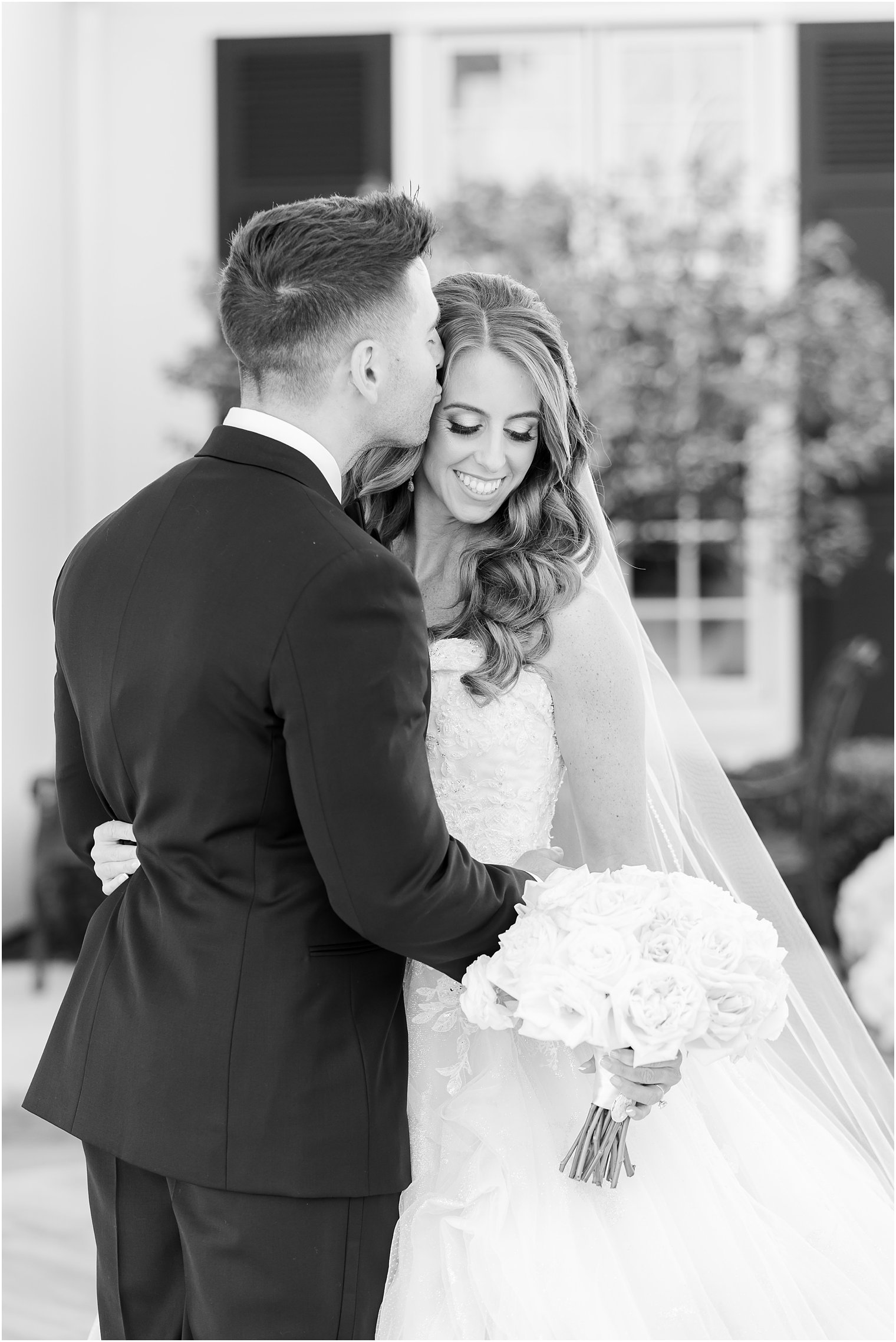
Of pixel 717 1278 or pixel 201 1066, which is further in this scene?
pixel 717 1278

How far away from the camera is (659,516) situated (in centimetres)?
709

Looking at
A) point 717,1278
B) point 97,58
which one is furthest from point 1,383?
point 717,1278

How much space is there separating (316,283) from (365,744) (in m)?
0.60

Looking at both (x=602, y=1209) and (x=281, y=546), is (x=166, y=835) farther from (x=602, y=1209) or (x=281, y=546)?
(x=602, y=1209)

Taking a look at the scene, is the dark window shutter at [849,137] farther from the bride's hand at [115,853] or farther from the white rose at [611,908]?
the bride's hand at [115,853]

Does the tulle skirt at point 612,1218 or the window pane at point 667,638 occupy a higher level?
the window pane at point 667,638

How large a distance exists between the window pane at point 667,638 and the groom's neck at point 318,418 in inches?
271

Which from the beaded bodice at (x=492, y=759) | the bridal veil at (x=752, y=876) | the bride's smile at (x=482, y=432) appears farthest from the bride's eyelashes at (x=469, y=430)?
the beaded bodice at (x=492, y=759)

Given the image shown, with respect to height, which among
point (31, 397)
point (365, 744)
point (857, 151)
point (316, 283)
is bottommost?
point (365, 744)

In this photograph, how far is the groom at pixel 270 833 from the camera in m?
1.54

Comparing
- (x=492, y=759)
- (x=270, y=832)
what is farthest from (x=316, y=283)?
(x=492, y=759)

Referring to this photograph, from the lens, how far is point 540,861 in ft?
6.54

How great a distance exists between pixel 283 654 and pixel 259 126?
7537 millimetres

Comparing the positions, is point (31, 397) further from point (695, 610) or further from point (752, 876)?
point (752, 876)
